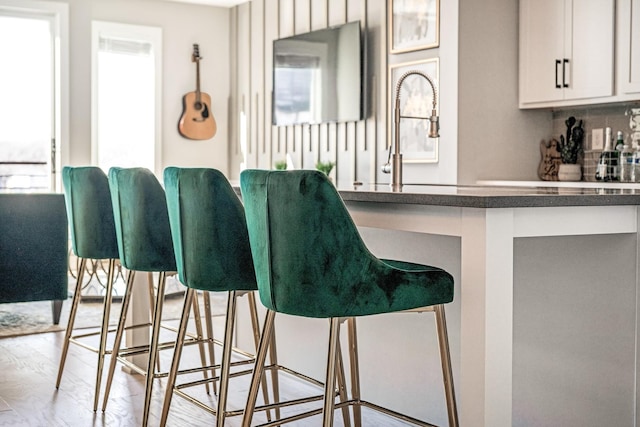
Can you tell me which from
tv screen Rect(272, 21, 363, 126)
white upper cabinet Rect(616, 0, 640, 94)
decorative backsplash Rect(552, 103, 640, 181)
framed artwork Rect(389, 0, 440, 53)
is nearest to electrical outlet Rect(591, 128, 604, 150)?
decorative backsplash Rect(552, 103, 640, 181)

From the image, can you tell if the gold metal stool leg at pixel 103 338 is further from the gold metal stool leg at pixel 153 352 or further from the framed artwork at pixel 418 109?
the framed artwork at pixel 418 109

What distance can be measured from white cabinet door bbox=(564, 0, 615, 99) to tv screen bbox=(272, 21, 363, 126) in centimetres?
169

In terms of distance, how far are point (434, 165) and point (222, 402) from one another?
3174 mm

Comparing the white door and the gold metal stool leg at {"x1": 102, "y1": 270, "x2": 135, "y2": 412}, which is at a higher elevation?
the white door

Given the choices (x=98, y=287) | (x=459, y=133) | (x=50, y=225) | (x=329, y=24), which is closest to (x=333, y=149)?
(x=329, y=24)

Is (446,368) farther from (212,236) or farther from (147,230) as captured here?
(147,230)

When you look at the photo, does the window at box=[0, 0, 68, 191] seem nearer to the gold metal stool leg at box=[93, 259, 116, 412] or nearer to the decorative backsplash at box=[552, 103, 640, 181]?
the gold metal stool leg at box=[93, 259, 116, 412]

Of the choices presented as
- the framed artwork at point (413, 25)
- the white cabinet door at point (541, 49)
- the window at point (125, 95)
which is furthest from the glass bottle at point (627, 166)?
the window at point (125, 95)

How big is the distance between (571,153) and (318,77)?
2.19 m

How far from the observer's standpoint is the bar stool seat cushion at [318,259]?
1992 mm

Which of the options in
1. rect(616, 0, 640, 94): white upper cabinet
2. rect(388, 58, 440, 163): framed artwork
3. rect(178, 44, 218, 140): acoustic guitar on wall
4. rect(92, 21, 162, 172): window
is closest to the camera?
rect(616, 0, 640, 94): white upper cabinet

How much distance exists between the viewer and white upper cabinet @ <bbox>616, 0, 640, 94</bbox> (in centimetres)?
455

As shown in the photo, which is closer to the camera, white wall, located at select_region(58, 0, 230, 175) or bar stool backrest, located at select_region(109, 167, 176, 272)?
bar stool backrest, located at select_region(109, 167, 176, 272)

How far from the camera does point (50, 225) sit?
4770 millimetres
